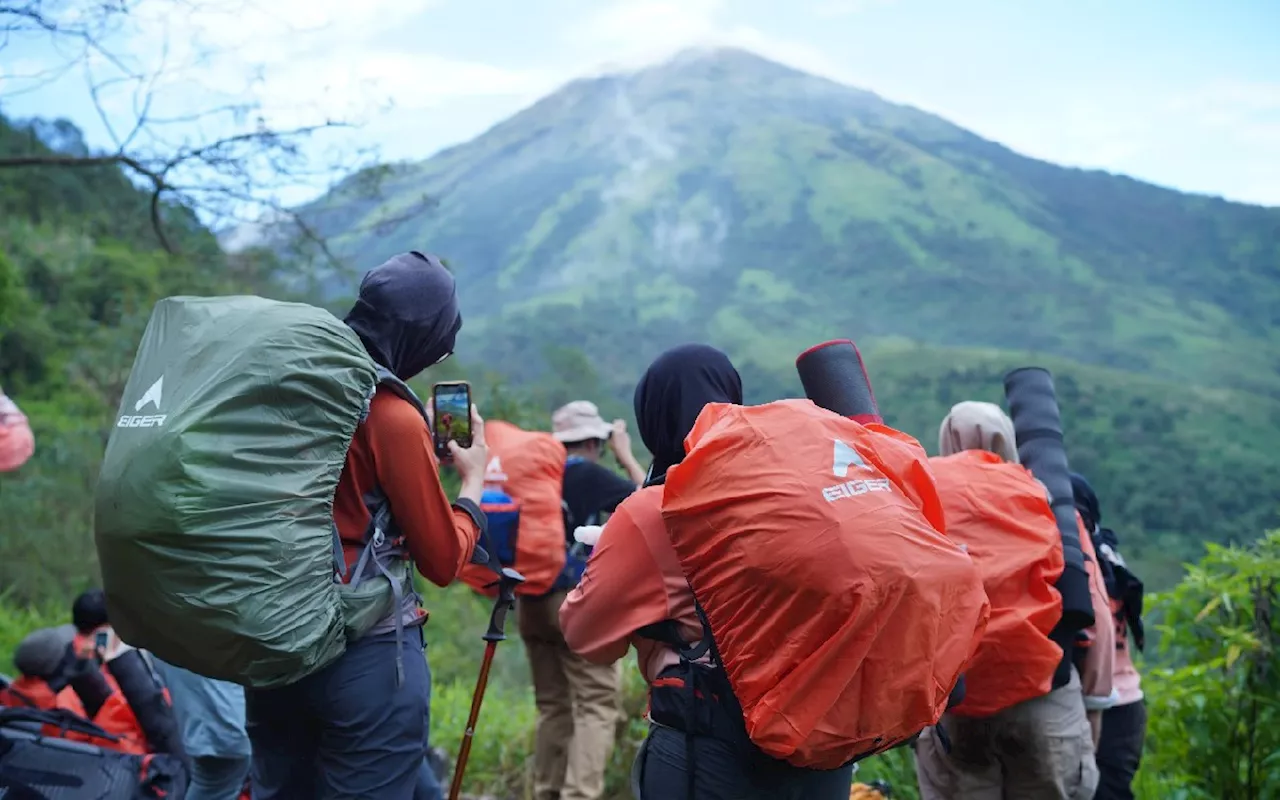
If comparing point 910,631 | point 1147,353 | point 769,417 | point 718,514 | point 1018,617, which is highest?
point 769,417

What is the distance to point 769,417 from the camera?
2.08 metres

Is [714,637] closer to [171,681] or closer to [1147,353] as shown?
[171,681]

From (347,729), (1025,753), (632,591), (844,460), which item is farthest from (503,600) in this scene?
(1025,753)

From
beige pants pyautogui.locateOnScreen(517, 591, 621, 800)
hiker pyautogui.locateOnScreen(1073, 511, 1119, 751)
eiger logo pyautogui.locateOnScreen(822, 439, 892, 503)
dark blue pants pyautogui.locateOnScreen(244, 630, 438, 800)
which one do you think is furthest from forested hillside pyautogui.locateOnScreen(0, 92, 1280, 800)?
dark blue pants pyautogui.locateOnScreen(244, 630, 438, 800)

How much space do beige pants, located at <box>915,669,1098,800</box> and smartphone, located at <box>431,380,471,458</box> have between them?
1.77 metres

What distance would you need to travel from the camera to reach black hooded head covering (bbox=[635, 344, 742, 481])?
2.50m

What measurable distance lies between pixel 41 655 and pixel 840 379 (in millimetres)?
3234

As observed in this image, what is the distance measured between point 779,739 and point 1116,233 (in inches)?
2871

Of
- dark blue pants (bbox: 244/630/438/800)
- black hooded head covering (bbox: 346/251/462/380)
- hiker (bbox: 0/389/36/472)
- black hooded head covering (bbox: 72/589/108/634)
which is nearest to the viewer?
dark blue pants (bbox: 244/630/438/800)

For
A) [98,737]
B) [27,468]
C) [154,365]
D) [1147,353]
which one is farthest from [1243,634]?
[1147,353]

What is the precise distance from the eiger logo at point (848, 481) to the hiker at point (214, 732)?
95.8 inches

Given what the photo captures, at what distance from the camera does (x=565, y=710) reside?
503 cm

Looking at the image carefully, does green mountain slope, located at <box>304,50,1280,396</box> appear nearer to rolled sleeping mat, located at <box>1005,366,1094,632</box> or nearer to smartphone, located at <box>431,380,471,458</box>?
rolled sleeping mat, located at <box>1005,366,1094,632</box>

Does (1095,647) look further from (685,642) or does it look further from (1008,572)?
(685,642)
